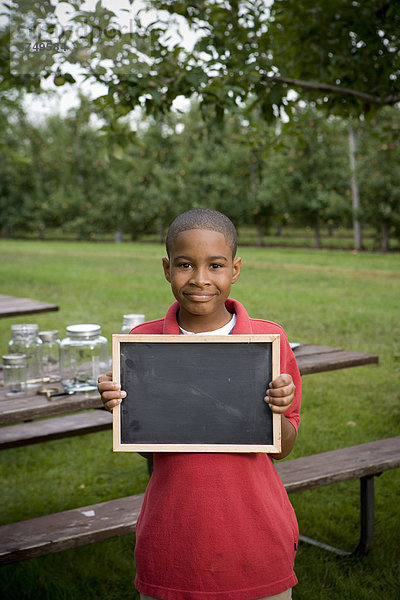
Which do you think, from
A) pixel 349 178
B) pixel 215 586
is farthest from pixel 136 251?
pixel 215 586

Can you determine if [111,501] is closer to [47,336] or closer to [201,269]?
[47,336]

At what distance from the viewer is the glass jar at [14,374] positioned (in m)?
3.26

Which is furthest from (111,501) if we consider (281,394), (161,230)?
(161,230)

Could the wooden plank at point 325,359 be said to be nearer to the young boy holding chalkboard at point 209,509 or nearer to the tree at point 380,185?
the young boy holding chalkboard at point 209,509

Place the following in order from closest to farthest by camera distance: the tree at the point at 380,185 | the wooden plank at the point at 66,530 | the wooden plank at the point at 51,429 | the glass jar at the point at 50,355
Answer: the wooden plank at the point at 66,530 → the glass jar at the point at 50,355 → the wooden plank at the point at 51,429 → the tree at the point at 380,185

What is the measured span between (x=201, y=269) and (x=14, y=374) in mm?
1885

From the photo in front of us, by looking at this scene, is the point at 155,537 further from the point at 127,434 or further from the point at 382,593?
the point at 382,593

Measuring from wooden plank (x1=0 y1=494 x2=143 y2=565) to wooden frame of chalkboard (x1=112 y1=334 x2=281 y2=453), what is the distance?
1304mm

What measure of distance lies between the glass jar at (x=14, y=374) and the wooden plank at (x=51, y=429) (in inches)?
40.7

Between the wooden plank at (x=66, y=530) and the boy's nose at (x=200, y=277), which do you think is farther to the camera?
the wooden plank at (x=66, y=530)

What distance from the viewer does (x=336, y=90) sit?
513 centimetres

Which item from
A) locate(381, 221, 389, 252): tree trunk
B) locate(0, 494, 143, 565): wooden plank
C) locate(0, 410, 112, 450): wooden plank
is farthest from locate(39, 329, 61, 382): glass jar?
locate(381, 221, 389, 252): tree trunk

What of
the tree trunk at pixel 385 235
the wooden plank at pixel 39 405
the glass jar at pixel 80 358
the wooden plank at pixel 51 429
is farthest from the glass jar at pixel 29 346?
the tree trunk at pixel 385 235

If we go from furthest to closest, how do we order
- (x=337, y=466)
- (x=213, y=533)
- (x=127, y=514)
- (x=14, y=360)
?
(x=337, y=466)
(x=14, y=360)
(x=127, y=514)
(x=213, y=533)
